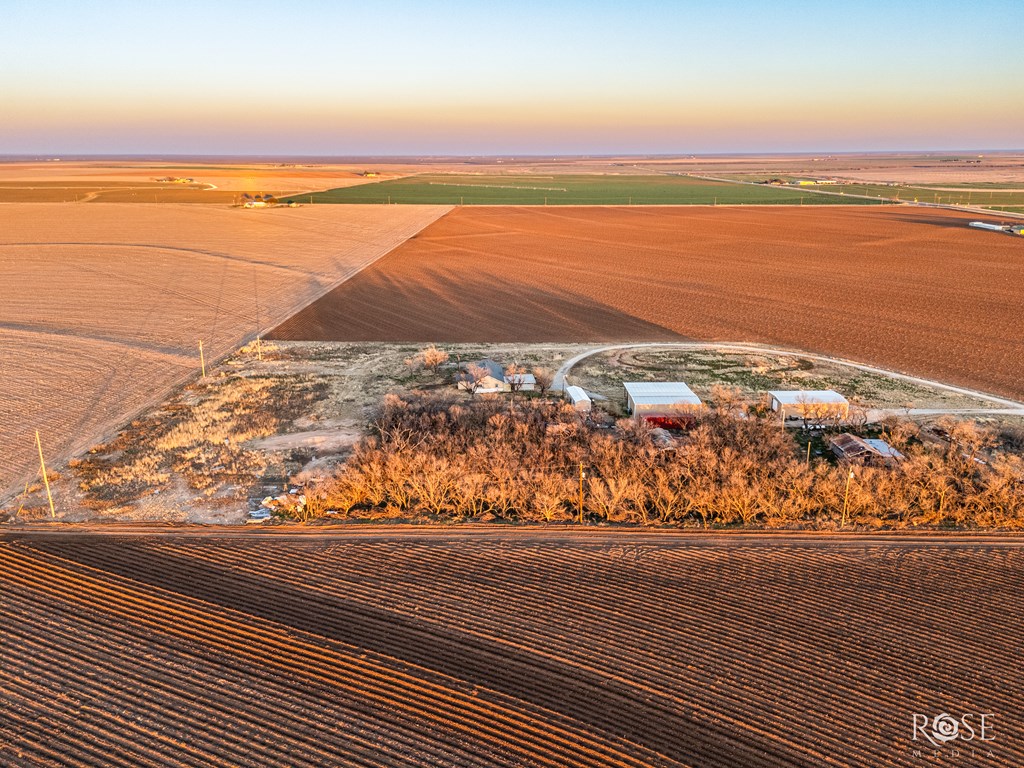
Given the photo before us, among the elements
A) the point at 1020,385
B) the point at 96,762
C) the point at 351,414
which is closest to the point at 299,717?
the point at 96,762

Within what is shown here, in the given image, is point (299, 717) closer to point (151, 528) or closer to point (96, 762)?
point (96, 762)

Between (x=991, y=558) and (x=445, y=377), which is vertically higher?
(x=445, y=377)

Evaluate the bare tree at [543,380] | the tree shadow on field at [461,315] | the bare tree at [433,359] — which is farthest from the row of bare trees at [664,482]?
the tree shadow on field at [461,315]

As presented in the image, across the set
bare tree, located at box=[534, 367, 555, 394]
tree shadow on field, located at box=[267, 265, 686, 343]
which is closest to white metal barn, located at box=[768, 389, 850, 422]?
bare tree, located at box=[534, 367, 555, 394]

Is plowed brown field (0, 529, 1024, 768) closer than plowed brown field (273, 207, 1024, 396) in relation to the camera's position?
Yes

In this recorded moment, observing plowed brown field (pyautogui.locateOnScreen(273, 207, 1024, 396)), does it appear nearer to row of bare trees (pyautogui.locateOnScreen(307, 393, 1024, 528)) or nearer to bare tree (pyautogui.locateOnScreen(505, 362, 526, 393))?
bare tree (pyautogui.locateOnScreen(505, 362, 526, 393))

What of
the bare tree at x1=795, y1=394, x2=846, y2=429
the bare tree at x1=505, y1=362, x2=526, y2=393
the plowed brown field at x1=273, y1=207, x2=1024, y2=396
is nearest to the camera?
the bare tree at x1=795, y1=394, x2=846, y2=429

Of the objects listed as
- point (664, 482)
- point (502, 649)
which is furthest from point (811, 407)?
point (502, 649)

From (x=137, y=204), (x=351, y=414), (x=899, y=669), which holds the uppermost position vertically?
(x=137, y=204)
